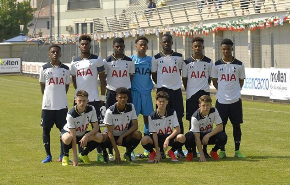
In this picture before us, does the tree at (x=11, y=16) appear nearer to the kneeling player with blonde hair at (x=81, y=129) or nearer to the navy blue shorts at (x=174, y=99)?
the navy blue shorts at (x=174, y=99)

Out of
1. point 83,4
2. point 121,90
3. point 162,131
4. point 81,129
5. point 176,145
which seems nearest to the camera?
point 121,90

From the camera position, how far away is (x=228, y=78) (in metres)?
13.4

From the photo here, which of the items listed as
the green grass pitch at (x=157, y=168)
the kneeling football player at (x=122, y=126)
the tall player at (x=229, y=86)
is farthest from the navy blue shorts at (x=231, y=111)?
the kneeling football player at (x=122, y=126)

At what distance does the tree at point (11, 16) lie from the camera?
94875mm

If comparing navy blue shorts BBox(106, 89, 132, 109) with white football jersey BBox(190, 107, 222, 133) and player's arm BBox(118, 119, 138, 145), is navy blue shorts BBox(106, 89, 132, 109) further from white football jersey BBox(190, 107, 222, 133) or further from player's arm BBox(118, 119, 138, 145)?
white football jersey BBox(190, 107, 222, 133)

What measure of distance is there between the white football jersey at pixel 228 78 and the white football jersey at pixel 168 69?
2.07 feet

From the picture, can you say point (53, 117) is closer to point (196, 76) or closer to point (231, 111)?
point (196, 76)

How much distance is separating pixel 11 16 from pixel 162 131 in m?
84.6

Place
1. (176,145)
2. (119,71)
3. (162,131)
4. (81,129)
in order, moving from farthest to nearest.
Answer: (119,71)
(162,131)
(176,145)
(81,129)

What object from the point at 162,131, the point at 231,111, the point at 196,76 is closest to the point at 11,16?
the point at 196,76

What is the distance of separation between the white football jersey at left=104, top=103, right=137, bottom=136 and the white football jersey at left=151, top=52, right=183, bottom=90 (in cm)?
88

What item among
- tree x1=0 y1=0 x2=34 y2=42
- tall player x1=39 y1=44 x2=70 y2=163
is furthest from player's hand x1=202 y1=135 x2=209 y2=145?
tree x1=0 y1=0 x2=34 y2=42

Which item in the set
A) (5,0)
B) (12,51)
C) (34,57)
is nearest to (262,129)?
(34,57)

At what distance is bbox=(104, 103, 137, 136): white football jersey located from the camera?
1282 centimetres
